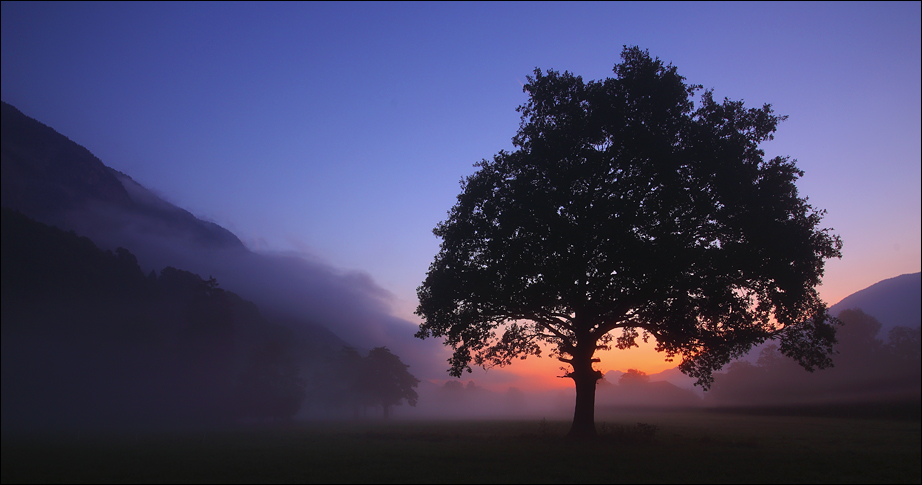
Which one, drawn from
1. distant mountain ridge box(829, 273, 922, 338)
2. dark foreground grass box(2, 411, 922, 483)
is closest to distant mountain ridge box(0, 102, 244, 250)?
dark foreground grass box(2, 411, 922, 483)

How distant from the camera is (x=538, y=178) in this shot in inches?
1001

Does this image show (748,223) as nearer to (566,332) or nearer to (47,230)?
(566,332)

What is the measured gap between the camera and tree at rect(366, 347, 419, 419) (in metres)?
101

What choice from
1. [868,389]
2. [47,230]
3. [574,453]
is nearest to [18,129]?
[47,230]

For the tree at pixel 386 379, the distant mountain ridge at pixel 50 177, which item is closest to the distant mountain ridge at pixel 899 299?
the distant mountain ridge at pixel 50 177

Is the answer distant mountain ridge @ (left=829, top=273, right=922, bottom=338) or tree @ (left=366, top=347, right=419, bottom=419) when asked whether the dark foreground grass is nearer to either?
distant mountain ridge @ (left=829, top=273, right=922, bottom=338)

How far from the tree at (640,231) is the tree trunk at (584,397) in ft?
0.29

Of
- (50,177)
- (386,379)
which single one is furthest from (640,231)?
(386,379)

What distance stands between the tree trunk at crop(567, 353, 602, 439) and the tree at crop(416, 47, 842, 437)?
87 mm

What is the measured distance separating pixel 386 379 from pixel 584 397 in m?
84.4

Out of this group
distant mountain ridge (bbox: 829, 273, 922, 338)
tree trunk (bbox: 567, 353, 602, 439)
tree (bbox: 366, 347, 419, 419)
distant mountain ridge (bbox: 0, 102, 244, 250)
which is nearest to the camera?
distant mountain ridge (bbox: 829, 273, 922, 338)

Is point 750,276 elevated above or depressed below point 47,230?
below

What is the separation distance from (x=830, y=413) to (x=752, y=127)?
1564cm

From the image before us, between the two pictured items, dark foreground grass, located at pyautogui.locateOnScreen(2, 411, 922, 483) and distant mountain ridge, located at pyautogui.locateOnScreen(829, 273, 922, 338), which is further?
distant mountain ridge, located at pyautogui.locateOnScreen(829, 273, 922, 338)
